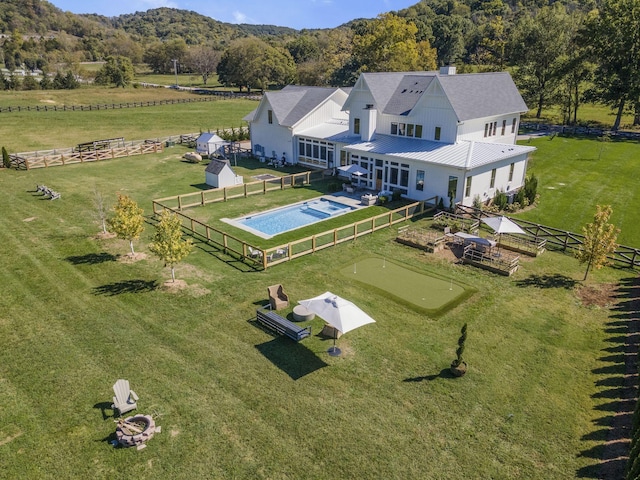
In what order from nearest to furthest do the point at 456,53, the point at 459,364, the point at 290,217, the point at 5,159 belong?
the point at 459,364, the point at 290,217, the point at 5,159, the point at 456,53

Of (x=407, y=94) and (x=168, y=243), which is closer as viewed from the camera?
(x=168, y=243)

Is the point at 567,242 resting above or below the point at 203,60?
below

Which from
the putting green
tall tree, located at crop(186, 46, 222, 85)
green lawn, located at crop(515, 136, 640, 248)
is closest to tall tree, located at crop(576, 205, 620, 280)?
the putting green

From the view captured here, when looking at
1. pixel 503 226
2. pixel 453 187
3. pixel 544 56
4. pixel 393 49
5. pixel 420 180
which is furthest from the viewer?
pixel 393 49

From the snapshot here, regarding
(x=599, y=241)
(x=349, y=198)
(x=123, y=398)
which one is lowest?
(x=123, y=398)

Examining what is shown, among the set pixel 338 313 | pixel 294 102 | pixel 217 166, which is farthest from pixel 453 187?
pixel 294 102

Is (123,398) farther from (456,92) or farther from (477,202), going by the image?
(456,92)
